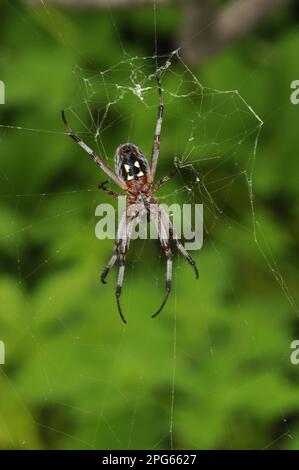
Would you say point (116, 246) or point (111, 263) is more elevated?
point (116, 246)

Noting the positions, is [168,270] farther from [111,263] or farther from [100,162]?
[100,162]

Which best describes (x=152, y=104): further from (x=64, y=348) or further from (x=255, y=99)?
(x=64, y=348)
